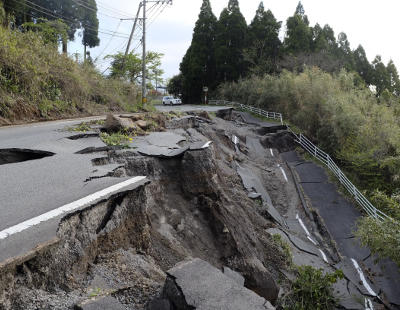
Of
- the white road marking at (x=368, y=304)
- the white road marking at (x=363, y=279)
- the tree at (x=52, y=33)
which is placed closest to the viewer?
the white road marking at (x=368, y=304)

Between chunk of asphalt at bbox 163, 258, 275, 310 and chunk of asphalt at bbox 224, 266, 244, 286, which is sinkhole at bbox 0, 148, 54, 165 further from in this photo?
chunk of asphalt at bbox 163, 258, 275, 310

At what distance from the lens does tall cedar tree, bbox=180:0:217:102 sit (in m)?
43.0

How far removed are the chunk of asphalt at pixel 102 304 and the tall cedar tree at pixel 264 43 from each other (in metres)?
40.2

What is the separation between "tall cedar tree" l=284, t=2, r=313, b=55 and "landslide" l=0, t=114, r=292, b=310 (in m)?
35.4

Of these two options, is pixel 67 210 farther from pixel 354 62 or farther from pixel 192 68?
pixel 354 62

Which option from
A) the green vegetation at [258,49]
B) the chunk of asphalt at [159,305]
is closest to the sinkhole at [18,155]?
the chunk of asphalt at [159,305]

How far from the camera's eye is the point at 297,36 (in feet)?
133

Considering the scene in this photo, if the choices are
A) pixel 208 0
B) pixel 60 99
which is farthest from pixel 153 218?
pixel 208 0

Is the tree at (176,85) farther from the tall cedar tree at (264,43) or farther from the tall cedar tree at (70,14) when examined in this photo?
the tall cedar tree at (70,14)

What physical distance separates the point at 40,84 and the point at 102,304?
11452mm

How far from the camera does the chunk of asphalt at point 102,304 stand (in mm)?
2617

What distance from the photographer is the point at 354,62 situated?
42.7m

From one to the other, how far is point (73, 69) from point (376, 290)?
47.5 feet

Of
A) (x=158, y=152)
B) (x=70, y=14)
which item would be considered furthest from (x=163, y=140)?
(x=70, y=14)
